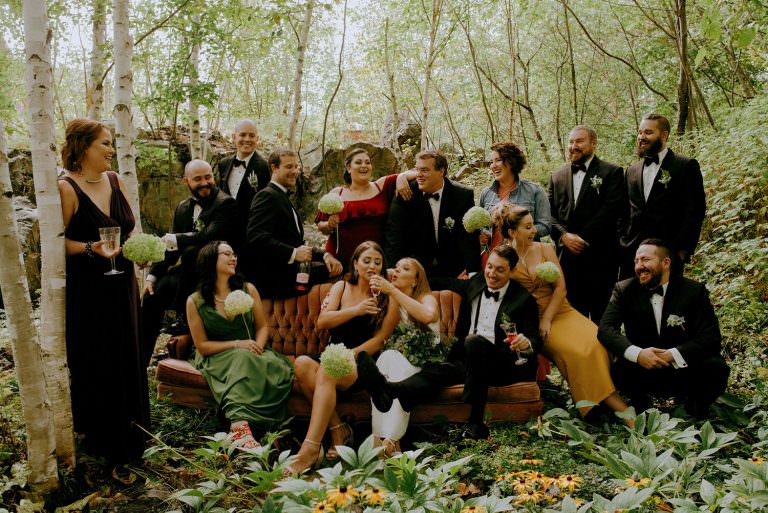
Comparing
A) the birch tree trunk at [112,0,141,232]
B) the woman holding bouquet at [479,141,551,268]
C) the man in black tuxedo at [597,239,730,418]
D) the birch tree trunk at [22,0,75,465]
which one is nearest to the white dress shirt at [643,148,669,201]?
the man in black tuxedo at [597,239,730,418]

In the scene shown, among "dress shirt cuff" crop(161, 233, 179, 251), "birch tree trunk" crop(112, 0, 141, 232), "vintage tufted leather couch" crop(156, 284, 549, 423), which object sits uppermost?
"birch tree trunk" crop(112, 0, 141, 232)

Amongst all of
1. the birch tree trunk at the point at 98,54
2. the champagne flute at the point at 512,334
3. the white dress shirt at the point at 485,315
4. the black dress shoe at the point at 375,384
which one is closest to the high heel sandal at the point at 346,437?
the black dress shoe at the point at 375,384

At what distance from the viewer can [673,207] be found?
15.4ft

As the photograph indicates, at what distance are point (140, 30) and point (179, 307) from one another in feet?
21.8

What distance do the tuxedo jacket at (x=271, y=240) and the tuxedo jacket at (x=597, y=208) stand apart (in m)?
2.35

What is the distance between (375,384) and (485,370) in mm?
793

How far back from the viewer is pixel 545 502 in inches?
115

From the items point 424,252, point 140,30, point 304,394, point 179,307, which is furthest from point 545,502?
point 140,30

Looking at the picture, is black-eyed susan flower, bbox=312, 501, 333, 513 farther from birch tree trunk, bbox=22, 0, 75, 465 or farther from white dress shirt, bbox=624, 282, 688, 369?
white dress shirt, bbox=624, 282, 688, 369

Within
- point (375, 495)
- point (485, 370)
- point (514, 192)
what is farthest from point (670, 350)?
point (375, 495)

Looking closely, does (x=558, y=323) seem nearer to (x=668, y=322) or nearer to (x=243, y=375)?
(x=668, y=322)

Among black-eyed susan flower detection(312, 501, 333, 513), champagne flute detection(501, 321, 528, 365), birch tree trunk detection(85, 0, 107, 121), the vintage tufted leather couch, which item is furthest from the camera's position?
birch tree trunk detection(85, 0, 107, 121)

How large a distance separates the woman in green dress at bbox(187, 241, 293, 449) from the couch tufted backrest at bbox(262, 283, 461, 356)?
555 millimetres

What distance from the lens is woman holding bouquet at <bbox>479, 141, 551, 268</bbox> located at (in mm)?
4930
